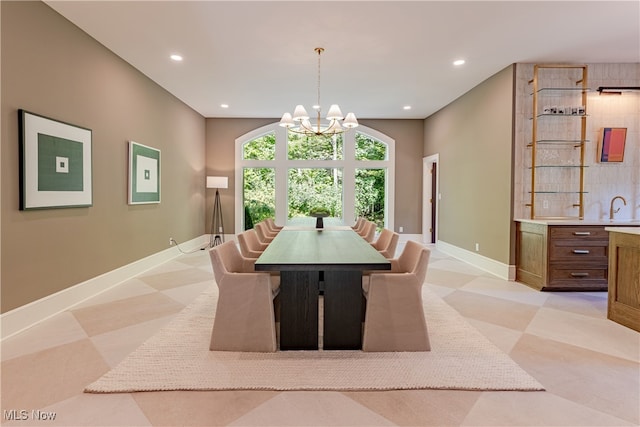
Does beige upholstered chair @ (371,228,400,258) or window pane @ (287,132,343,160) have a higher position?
window pane @ (287,132,343,160)

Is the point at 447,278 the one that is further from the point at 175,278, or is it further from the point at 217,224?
the point at 217,224

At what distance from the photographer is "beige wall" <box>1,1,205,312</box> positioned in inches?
113

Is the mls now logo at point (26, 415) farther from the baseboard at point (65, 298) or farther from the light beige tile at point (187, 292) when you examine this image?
the light beige tile at point (187, 292)

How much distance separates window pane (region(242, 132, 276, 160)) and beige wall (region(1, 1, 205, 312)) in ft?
7.55

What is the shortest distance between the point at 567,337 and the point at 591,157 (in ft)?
10.1

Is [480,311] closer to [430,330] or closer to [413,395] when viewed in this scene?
[430,330]

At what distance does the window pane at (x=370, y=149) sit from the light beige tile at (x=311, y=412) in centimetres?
690

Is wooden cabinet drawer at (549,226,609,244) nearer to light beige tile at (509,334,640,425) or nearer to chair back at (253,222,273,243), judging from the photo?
light beige tile at (509,334,640,425)

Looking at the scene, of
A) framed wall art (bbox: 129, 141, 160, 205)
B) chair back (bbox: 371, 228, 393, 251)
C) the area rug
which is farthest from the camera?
framed wall art (bbox: 129, 141, 160, 205)

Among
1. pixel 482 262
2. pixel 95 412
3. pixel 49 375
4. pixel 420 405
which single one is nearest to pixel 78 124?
pixel 49 375

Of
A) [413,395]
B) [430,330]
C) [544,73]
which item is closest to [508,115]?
[544,73]

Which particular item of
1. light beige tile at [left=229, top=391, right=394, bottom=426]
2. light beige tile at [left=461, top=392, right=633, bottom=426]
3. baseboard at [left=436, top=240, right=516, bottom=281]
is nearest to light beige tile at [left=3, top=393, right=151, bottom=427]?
light beige tile at [left=229, top=391, right=394, bottom=426]

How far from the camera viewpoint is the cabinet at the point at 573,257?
4.16 meters

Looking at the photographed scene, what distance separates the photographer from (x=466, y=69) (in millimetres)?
4922
